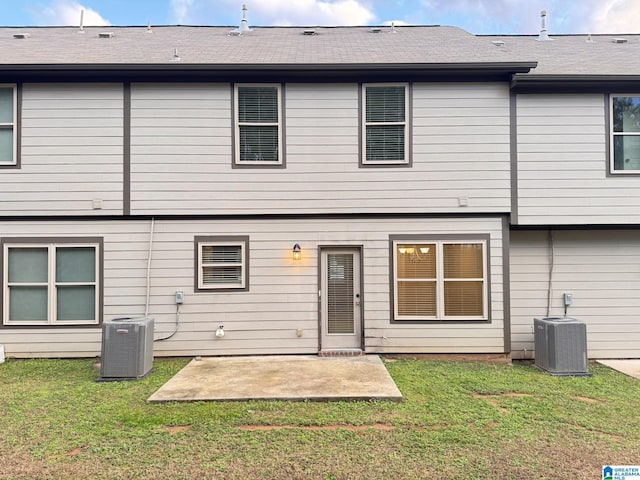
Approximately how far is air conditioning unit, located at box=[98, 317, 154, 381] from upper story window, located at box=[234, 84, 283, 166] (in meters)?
3.00

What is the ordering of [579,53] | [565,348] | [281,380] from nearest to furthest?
[281,380]
[565,348]
[579,53]

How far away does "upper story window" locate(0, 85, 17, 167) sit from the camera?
6.00 metres

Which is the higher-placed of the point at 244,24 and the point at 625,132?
the point at 244,24

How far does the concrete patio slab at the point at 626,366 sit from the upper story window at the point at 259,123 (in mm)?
6123

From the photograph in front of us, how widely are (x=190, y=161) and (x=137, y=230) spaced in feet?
4.60

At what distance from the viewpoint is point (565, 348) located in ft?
17.6

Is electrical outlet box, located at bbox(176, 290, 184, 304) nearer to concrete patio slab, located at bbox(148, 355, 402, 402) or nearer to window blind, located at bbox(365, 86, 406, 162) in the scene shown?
concrete patio slab, located at bbox(148, 355, 402, 402)

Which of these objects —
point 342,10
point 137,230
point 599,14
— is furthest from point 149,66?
point 599,14

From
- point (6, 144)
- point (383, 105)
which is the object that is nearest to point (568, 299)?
point (383, 105)

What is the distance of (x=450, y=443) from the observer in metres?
3.31

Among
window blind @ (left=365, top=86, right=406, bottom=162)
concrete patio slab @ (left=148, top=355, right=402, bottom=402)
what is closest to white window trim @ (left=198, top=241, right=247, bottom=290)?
concrete patio slab @ (left=148, top=355, right=402, bottom=402)

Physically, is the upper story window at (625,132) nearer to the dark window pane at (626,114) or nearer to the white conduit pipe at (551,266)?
the dark window pane at (626,114)

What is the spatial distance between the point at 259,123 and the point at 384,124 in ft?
6.66

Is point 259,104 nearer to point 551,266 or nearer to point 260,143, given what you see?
point 260,143
